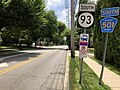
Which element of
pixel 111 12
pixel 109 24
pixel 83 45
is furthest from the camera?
pixel 83 45

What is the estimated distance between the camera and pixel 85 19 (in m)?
9.49

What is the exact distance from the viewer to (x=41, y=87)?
31.3 feet

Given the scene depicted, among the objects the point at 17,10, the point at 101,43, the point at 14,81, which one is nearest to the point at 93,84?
the point at 14,81

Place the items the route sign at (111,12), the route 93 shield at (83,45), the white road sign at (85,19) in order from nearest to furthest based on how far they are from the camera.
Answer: the route sign at (111,12), the white road sign at (85,19), the route 93 shield at (83,45)

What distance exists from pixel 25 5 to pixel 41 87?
2609cm

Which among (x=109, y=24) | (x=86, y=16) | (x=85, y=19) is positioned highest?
(x=86, y=16)

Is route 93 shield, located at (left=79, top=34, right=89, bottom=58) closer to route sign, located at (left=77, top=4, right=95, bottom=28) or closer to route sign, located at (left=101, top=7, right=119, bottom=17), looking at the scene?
route sign, located at (left=77, top=4, right=95, bottom=28)

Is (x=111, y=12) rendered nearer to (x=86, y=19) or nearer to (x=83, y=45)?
(x=86, y=19)

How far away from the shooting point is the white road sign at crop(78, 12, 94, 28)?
9.44 metres

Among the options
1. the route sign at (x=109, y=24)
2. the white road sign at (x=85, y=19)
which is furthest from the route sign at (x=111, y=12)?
the white road sign at (x=85, y=19)

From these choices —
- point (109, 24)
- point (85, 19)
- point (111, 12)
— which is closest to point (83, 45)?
point (85, 19)

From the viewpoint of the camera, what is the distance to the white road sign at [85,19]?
9.44m

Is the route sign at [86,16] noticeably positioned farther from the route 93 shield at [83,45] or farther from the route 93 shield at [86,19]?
the route 93 shield at [83,45]

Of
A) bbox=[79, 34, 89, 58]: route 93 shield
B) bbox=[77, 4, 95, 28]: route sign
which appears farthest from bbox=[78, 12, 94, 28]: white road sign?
bbox=[79, 34, 89, 58]: route 93 shield
